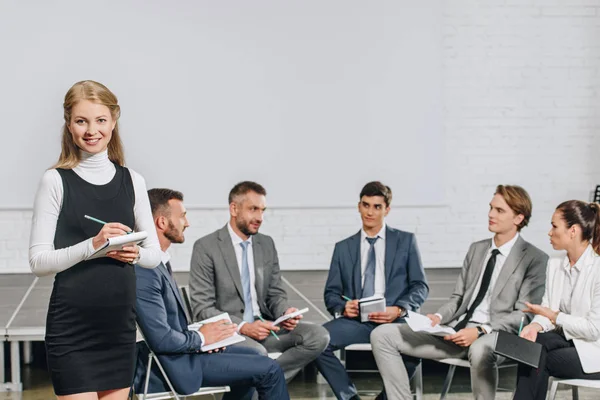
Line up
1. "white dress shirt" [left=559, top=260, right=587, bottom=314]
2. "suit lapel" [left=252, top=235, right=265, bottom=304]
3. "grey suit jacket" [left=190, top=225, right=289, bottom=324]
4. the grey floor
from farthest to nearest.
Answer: the grey floor, "suit lapel" [left=252, top=235, right=265, bottom=304], "grey suit jacket" [left=190, top=225, right=289, bottom=324], "white dress shirt" [left=559, top=260, right=587, bottom=314]

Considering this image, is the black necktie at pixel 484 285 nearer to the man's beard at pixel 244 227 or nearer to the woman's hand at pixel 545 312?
the woman's hand at pixel 545 312

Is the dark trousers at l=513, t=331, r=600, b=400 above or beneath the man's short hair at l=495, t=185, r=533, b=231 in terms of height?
beneath

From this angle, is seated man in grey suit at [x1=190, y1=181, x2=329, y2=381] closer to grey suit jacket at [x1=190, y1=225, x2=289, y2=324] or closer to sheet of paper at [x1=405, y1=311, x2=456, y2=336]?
grey suit jacket at [x1=190, y1=225, x2=289, y2=324]

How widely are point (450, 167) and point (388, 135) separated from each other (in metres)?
0.66

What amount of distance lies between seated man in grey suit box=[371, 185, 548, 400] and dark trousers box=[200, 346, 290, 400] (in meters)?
0.68

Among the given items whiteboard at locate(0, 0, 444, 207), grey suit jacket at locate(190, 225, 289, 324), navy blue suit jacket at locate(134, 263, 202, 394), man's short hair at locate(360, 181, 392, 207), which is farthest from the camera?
whiteboard at locate(0, 0, 444, 207)

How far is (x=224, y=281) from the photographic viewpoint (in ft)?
13.2

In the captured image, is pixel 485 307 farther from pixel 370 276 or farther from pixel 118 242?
pixel 118 242

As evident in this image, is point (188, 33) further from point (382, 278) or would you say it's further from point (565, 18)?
point (382, 278)

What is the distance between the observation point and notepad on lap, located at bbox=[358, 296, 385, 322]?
407 cm

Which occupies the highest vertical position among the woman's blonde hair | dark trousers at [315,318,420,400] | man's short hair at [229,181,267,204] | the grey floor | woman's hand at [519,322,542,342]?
the woman's blonde hair

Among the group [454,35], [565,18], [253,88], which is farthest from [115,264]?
[565,18]

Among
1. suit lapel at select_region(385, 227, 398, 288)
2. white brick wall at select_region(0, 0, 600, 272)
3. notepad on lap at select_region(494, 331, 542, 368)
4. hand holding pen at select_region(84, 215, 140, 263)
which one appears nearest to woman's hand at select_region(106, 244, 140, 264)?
hand holding pen at select_region(84, 215, 140, 263)

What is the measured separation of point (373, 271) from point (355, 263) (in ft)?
0.33
